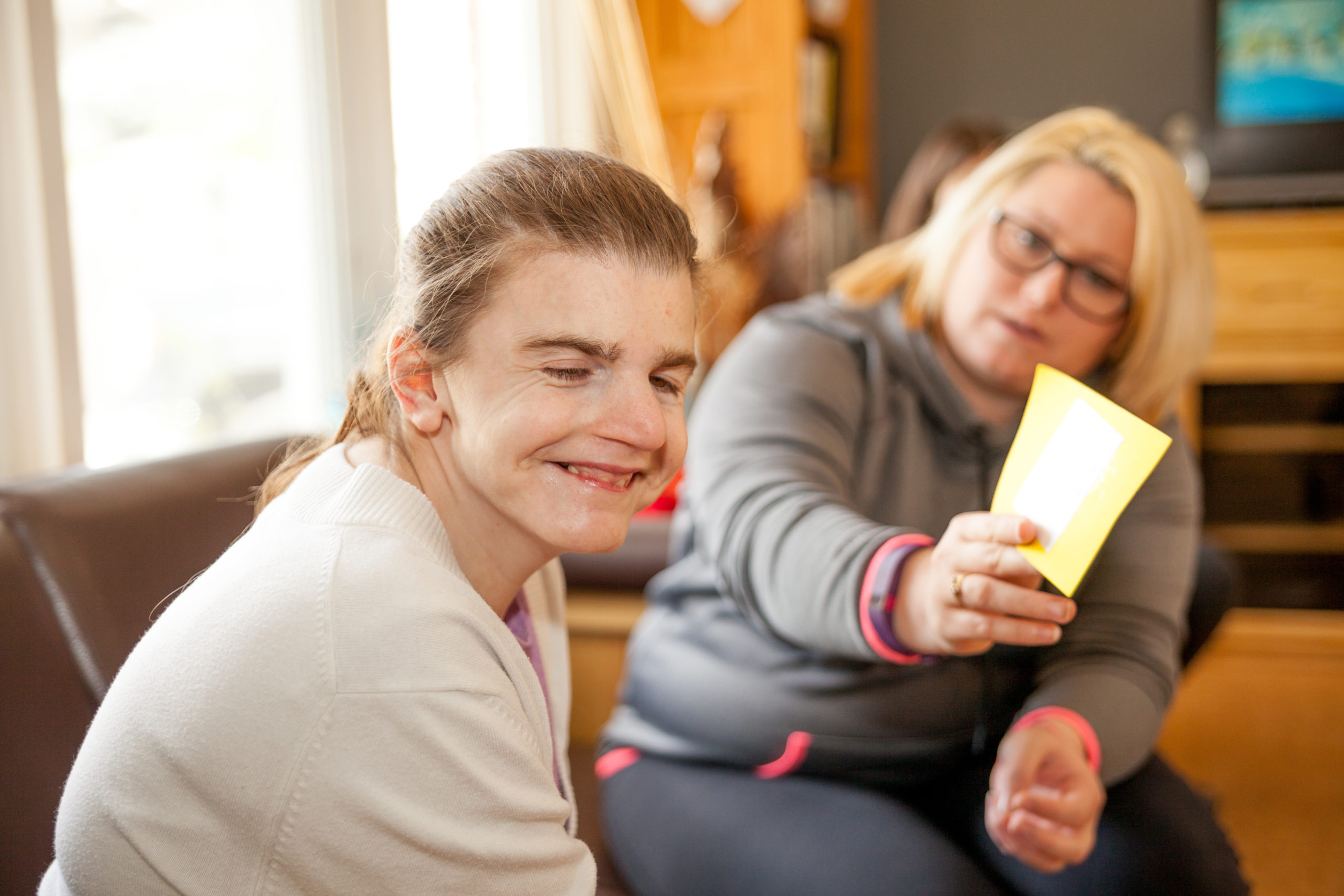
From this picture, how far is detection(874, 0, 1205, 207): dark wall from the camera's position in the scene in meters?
3.43

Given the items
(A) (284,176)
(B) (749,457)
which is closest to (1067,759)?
(B) (749,457)

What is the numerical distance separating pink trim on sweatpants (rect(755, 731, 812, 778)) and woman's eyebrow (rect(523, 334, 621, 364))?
0.57 m

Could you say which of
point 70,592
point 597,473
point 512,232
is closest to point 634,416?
point 597,473

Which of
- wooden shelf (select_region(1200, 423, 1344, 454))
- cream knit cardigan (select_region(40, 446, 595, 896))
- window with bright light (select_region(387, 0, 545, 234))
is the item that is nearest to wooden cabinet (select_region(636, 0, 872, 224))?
window with bright light (select_region(387, 0, 545, 234))

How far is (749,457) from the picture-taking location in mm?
1168

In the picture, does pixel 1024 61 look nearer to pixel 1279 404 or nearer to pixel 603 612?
pixel 1279 404

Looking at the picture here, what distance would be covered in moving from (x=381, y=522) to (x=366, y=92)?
69.5 inches

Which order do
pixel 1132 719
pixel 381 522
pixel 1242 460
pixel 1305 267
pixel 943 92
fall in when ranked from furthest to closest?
pixel 943 92 → pixel 1242 460 → pixel 1305 267 → pixel 1132 719 → pixel 381 522

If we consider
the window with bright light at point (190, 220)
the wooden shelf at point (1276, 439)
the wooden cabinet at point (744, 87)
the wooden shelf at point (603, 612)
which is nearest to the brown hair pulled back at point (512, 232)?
the window with bright light at point (190, 220)

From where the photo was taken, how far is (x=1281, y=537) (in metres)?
3.04

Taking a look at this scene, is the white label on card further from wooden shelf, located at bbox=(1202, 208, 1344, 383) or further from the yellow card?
wooden shelf, located at bbox=(1202, 208, 1344, 383)

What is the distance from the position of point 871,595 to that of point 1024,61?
3188 mm

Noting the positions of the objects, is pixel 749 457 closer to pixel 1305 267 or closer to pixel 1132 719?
pixel 1132 719

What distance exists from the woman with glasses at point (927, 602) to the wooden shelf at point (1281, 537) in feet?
6.56
